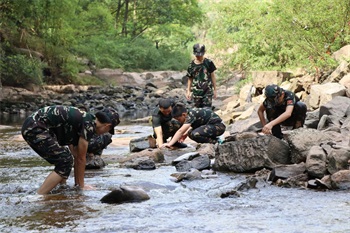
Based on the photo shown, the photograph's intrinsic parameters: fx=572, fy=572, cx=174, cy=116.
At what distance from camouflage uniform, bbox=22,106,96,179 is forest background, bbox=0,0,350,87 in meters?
10.1

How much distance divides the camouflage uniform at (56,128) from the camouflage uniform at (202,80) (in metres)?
4.69

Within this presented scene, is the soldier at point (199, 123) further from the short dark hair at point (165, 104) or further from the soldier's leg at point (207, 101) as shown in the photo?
the soldier's leg at point (207, 101)

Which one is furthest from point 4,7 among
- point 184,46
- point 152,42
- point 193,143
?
point 184,46

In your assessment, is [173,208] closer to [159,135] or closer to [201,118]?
[159,135]

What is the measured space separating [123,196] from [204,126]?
421 cm

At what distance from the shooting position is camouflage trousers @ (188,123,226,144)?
950 centimetres

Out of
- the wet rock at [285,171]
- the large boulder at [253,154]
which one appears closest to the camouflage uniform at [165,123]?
the large boulder at [253,154]

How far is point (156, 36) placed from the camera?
4716 centimetres

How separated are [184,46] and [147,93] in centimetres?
2150

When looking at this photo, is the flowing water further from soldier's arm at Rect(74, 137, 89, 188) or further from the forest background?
the forest background

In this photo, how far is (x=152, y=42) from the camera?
4597 cm

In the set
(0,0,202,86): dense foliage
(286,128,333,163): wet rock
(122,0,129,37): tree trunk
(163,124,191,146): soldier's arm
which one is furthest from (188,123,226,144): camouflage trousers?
(122,0,129,37): tree trunk

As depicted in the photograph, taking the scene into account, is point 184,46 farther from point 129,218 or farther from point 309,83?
point 129,218

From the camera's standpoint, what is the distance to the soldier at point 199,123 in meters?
9.38
